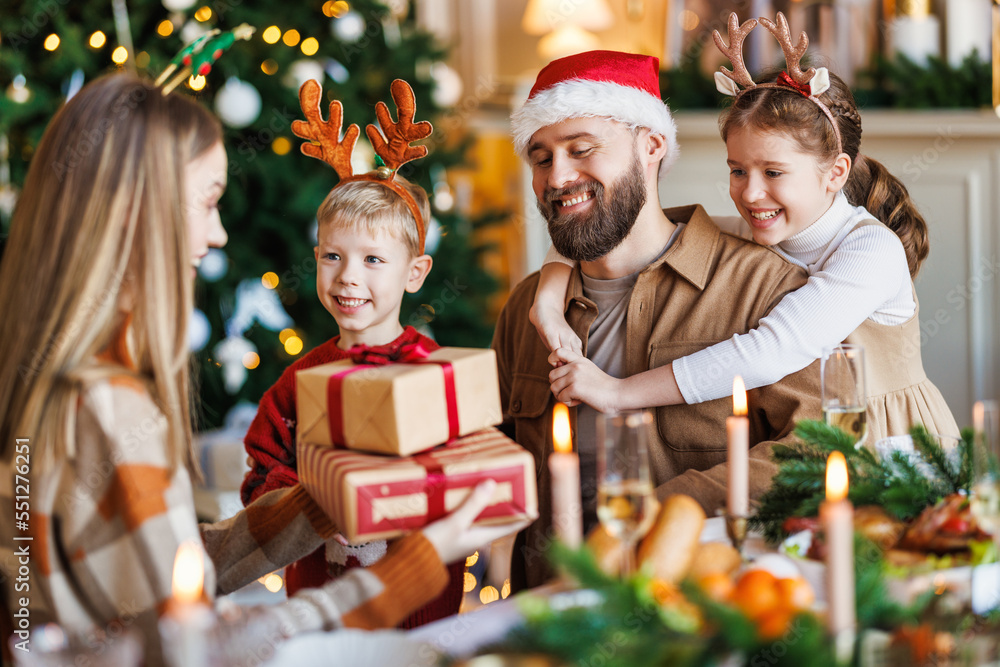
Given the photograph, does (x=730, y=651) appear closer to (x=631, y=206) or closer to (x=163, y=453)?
(x=163, y=453)

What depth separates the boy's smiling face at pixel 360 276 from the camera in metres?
1.85

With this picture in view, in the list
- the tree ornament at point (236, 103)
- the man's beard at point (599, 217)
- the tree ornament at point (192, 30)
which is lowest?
the man's beard at point (599, 217)

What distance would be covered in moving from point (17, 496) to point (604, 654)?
2.72 feet

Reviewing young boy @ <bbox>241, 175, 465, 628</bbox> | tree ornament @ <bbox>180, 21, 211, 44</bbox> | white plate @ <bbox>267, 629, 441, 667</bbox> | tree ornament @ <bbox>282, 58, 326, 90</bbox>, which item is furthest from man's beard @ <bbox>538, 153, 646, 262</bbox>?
tree ornament @ <bbox>180, 21, 211, 44</bbox>

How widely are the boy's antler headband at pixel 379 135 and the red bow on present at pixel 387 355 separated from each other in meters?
0.57

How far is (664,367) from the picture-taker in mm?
1862

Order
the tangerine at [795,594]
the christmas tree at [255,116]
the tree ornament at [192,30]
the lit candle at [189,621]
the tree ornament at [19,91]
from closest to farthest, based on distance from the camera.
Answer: the lit candle at [189,621] → the tangerine at [795,594] → the tree ornament at [19,91] → the christmas tree at [255,116] → the tree ornament at [192,30]

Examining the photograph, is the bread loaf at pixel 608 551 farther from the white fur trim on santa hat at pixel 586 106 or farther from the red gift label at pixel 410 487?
the white fur trim on santa hat at pixel 586 106

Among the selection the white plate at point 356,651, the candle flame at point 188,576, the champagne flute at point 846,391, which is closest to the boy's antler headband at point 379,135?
the champagne flute at point 846,391

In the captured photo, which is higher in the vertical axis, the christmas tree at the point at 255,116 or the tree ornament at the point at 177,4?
the tree ornament at the point at 177,4

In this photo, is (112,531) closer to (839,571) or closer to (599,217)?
(839,571)

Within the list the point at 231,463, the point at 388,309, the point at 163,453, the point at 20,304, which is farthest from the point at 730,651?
the point at 231,463

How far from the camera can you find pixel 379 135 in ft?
6.32

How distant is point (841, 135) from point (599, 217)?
1.93 ft
